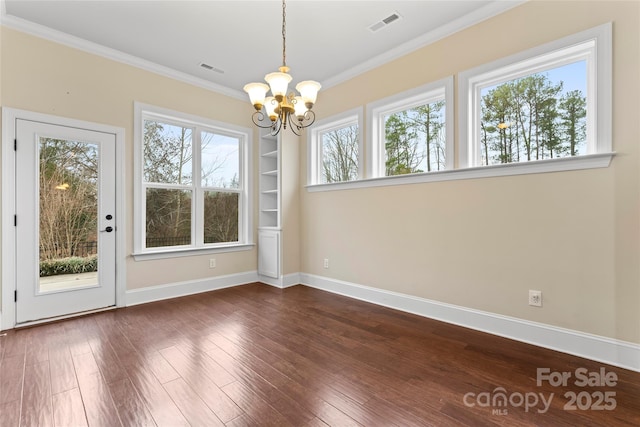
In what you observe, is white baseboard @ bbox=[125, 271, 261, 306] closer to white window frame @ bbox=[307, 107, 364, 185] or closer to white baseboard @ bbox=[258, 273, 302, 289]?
white baseboard @ bbox=[258, 273, 302, 289]

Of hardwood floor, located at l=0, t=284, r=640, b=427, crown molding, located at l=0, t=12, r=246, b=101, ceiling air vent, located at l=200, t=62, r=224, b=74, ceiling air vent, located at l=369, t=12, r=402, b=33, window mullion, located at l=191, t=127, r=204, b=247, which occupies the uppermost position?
ceiling air vent, located at l=369, t=12, r=402, b=33

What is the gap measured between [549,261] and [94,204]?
15.2 feet

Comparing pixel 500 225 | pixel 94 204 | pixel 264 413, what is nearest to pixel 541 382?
pixel 500 225

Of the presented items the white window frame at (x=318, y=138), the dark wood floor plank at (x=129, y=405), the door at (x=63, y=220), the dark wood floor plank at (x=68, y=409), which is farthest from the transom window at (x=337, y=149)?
the dark wood floor plank at (x=68, y=409)

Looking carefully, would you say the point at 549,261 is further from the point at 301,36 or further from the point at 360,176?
the point at 301,36

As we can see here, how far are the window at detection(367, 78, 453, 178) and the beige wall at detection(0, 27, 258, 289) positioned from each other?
2357 millimetres

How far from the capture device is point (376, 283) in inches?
143

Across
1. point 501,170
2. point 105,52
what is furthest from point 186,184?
point 501,170

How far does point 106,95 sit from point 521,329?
4.99 m

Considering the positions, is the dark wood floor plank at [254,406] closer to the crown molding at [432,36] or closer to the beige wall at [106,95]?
the beige wall at [106,95]

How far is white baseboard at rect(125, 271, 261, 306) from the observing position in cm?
358

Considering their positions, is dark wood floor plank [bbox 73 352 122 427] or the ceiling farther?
the ceiling

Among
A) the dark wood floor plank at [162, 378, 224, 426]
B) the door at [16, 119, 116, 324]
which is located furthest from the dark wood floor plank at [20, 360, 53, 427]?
the door at [16, 119, 116, 324]

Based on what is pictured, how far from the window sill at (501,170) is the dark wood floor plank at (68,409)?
3.23 metres
